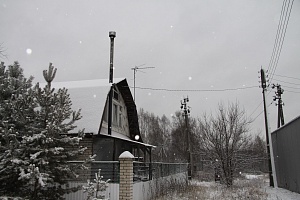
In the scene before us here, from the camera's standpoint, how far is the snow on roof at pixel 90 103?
11.3 metres

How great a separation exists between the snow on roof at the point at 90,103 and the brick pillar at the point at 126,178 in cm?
289

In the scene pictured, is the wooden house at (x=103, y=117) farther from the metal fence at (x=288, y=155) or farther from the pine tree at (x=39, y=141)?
the metal fence at (x=288, y=155)

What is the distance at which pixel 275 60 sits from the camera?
15648 mm

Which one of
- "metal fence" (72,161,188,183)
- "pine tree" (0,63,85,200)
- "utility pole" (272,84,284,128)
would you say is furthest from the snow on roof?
"utility pole" (272,84,284,128)

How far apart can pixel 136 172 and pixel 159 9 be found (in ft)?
38.4

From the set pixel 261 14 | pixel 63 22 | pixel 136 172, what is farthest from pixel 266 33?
pixel 63 22

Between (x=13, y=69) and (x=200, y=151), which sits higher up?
(x=13, y=69)

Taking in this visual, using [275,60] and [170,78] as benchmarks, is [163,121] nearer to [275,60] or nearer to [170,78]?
[170,78]

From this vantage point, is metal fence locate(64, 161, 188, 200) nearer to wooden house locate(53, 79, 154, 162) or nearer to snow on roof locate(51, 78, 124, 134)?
wooden house locate(53, 79, 154, 162)

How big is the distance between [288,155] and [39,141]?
A: 43.4 feet

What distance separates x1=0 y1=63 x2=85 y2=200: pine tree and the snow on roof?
3908 mm

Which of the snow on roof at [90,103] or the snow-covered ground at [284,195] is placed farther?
the snow-covered ground at [284,195]

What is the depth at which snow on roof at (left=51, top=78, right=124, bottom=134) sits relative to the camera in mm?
11344

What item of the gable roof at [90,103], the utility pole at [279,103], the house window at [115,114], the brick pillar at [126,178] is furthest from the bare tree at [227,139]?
the utility pole at [279,103]
